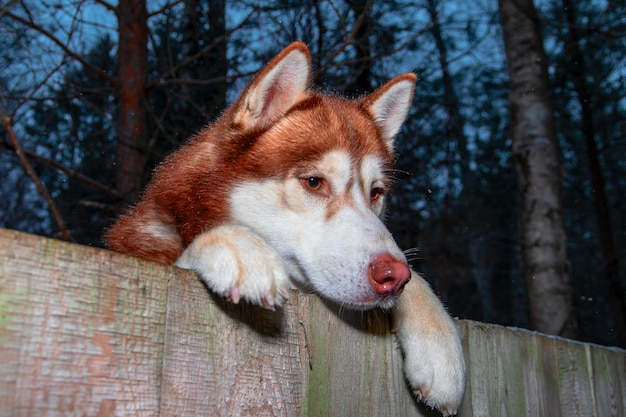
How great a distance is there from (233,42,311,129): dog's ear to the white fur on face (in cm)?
37

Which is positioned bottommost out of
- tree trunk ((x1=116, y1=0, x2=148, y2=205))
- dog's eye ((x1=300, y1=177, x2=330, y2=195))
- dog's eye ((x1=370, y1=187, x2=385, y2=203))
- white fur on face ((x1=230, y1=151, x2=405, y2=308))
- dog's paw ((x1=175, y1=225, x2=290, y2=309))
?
dog's paw ((x1=175, y1=225, x2=290, y2=309))

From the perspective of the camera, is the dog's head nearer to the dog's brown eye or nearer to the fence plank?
the dog's brown eye

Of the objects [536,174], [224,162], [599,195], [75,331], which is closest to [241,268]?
[75,331]

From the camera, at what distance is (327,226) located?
2477 millimetres

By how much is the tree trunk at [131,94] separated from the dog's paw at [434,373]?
15.6ft

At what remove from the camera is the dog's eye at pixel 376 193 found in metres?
3.01

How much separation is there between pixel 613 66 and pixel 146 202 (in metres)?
11.7

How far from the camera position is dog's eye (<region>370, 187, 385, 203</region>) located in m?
3.01

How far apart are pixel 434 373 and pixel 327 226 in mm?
672

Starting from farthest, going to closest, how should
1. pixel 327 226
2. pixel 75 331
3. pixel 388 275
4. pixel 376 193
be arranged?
pixel 376 193, pixel 327 226, pixel 388 275, pixel 75 331

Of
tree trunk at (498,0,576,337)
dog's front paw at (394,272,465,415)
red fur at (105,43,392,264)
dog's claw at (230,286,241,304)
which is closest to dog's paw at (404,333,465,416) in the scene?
dog's front paw at (394,272,465,415)

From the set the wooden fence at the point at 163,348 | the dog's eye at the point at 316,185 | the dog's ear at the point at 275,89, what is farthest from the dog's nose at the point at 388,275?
the dog's ear at the point at 275,89

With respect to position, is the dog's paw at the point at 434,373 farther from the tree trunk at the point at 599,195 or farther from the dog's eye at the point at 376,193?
the tree trunk at the point at 599,195

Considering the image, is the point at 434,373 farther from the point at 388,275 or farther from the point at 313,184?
the point at 313,184
